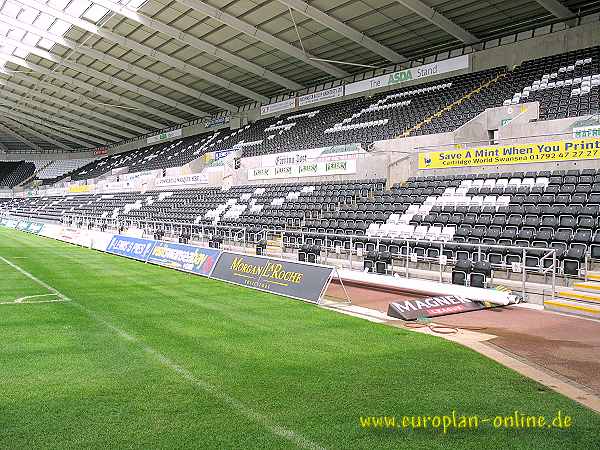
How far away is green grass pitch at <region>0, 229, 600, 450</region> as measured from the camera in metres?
4.83

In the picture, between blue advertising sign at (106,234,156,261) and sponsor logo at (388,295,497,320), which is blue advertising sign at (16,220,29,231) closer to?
blue advertising sign at (106,234,156,261)

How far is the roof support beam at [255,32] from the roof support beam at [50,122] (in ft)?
138

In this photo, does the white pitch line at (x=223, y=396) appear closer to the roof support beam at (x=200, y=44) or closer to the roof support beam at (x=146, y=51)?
the roof support beam at (x=200, y=44)

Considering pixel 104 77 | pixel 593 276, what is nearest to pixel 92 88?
pixel 104 77

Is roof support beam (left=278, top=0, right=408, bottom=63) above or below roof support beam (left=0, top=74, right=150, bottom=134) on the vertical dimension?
below

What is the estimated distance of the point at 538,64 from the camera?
29125 millimetres

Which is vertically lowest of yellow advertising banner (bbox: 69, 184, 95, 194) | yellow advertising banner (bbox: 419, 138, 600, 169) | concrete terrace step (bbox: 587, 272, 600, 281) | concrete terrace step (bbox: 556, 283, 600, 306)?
concrete terrace step (bbox: 556, 283, 600, 306)

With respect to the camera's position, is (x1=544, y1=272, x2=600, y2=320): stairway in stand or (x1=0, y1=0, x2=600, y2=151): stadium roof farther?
(x1=0, y1=0, x2=600, y2=151): stadium roof

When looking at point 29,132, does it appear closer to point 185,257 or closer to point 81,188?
point 81,188

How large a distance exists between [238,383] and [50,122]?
7551cm

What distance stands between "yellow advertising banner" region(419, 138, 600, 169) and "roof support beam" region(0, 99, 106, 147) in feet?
188

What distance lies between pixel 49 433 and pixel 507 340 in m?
7.19

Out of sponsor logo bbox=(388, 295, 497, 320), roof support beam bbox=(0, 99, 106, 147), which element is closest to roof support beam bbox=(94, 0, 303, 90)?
sponsor logo bbox=(388, 295, 497, 320)

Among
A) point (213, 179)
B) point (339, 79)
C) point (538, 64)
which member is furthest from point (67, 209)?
point (538, 64)
